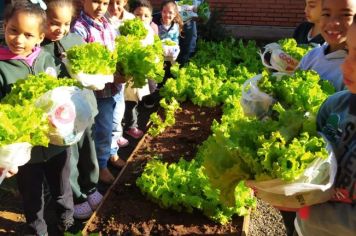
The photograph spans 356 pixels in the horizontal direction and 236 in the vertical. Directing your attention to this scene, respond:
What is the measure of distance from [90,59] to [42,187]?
45.7 inches

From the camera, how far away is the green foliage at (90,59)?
3355mm

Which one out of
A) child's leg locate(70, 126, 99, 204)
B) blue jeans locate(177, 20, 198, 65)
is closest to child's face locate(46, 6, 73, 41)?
child's leg locate(70, 126, 99, 204)

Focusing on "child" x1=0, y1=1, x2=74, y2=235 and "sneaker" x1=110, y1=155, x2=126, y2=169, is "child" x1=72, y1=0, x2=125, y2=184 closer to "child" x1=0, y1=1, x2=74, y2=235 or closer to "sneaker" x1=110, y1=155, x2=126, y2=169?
"sneaker" x1=110, y1=155, x2=126, y2=169

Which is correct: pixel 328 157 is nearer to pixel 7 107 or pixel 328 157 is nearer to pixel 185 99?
pixel 7 107

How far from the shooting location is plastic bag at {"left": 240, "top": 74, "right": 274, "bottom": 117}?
8.61ft

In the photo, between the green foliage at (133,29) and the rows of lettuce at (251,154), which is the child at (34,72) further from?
the green foliage at (133,29)

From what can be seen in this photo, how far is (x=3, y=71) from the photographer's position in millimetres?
3068

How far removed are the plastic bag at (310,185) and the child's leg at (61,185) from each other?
203 centimetres

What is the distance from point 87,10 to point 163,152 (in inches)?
69.2

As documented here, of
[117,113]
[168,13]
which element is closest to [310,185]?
[117,113]

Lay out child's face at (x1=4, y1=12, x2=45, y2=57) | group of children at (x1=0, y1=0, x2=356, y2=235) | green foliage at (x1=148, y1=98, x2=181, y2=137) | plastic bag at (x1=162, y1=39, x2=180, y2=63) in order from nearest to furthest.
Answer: group of children at (x1=0, y1=0, x2=356, y2=235) → child's face at (x1=4, y1=12, x2=45, y2=57) → green foliage at (x1=148, y1=98, x2=181, y2=137) → plastic bag at (x1=162, y1=39, x2=180, y2=63)

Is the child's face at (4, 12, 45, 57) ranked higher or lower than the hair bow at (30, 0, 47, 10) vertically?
lower

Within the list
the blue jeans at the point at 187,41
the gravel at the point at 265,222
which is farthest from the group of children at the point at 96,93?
the blue jeans at the point at 187,41

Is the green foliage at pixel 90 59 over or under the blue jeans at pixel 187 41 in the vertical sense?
over
